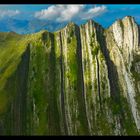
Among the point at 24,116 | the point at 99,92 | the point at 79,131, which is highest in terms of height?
the point at 99,92

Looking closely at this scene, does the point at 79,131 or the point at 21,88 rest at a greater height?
the point at 21,88

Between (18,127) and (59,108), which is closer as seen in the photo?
(18,127)

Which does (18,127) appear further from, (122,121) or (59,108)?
(122,121)

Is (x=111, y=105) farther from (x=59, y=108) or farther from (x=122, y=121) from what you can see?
(x=59, y=108)
